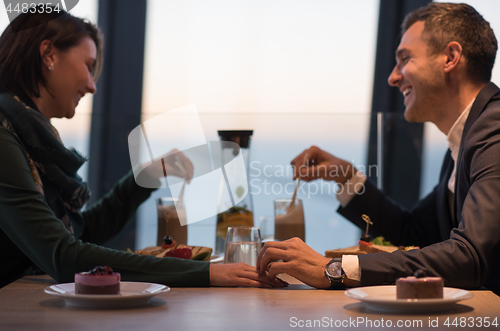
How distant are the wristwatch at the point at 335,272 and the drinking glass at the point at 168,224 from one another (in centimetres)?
74

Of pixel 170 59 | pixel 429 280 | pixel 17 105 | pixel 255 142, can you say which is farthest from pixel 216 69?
pixel 429 280

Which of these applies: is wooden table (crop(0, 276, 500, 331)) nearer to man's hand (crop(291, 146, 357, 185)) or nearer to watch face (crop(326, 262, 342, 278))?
watch face (crop(326, 262, 342, 278))

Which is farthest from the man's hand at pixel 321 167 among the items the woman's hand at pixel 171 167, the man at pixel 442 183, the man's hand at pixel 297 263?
the man's hand at pixel 297 263

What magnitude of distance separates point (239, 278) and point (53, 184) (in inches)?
30.7

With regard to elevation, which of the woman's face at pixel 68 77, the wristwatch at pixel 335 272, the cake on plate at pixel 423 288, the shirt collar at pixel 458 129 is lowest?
the wristwatch at pixel 335 272

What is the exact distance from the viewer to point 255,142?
7.01 ft

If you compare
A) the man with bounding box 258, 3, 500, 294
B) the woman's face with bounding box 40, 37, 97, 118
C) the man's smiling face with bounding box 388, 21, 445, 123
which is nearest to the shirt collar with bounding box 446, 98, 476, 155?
the man with bounding box 258, 3, 500, 294

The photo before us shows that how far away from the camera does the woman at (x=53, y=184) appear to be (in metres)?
1.14

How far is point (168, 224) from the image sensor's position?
1715mm

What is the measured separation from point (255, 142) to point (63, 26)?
0.89 meters

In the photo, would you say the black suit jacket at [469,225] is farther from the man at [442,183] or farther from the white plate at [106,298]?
the white plate at [106,298]

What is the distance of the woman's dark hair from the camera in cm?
158

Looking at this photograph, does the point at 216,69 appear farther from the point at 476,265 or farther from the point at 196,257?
the point at 476,265

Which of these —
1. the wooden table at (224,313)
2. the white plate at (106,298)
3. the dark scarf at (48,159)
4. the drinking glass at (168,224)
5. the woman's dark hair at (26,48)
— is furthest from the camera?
the drinking glass at (168,224)
